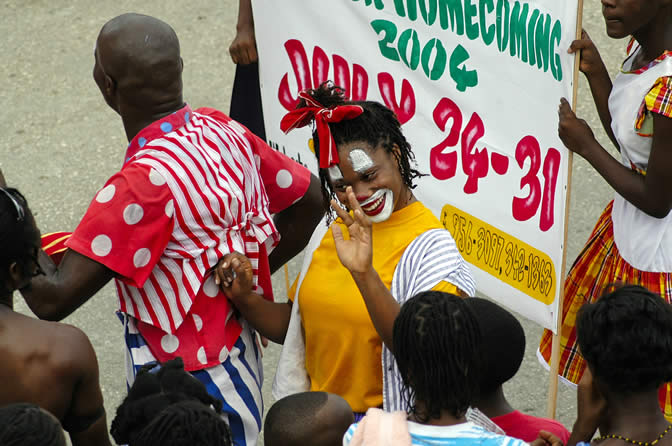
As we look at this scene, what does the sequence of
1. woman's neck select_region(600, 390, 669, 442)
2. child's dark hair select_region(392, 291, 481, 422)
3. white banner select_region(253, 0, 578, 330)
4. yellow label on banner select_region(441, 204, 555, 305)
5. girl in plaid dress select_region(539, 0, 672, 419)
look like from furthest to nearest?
yellow label on banner select_region(441, 204, 555, 305) → white banner select_region(253, 0, 578, 330) → girl in plaid dress select_region(539, 0, 672, 419) → woman's neck select_region(600, 390, 669, 442) → child's dark hair select_region(392, 291, 481, 422)

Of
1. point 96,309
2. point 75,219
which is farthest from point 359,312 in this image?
point 75,219

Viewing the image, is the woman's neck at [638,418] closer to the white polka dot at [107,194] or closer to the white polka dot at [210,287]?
the white polka dot at [210,287]

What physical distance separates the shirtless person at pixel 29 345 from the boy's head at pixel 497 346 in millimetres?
1024

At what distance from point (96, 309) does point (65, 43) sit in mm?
2974

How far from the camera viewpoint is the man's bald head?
2.91 meters

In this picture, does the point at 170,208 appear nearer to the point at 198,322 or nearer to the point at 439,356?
the point at 198,322

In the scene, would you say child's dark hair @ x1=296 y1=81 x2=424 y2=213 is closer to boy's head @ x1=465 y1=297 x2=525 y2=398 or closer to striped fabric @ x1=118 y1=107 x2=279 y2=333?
striped fabric @ x1=118 y1=107 x2=279 y2=333

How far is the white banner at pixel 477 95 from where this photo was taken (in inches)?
132

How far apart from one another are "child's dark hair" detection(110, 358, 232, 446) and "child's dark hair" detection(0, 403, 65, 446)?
0.16m

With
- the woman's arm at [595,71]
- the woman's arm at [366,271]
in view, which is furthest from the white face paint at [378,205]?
the woman's arm at [595,71]

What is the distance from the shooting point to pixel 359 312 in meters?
2.78

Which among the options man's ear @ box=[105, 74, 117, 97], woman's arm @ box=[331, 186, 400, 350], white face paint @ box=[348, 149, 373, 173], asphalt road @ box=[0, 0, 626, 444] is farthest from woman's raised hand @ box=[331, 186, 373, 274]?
asphalt road @ box=[0, 0, 626, 444]

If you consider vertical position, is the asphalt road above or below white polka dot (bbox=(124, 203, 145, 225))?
below

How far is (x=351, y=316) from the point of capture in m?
2.79
